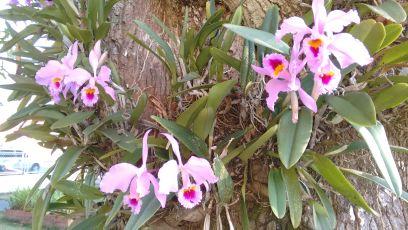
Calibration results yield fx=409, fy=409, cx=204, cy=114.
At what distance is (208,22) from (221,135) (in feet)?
0.76

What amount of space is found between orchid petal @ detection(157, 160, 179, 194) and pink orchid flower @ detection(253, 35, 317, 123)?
0.19m

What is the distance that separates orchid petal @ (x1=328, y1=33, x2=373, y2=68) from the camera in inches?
24.4

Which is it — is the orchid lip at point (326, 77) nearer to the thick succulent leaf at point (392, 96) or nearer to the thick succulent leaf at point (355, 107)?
the thick succulent leaf at point (355, 107)

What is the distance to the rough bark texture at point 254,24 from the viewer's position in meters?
0.81

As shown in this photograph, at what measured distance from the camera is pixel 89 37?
0.98 m

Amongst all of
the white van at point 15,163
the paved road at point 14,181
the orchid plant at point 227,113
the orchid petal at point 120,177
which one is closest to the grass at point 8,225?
the paved road at point 14,181

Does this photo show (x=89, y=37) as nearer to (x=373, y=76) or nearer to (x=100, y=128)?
(x=100, y=128)

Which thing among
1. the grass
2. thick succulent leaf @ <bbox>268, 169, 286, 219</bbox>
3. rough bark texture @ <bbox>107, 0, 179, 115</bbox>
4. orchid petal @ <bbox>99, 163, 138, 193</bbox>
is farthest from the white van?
thick succulent leaf @ <bbox>268, 169, 286, 219</bbox>

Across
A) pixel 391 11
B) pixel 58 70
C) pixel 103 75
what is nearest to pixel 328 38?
pixel 391 11

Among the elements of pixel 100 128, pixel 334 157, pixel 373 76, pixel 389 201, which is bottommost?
pixel 389 201

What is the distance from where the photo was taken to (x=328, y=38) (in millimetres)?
616

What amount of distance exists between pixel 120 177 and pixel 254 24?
1.40 feet

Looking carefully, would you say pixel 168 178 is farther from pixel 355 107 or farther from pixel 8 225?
pixel 8 225

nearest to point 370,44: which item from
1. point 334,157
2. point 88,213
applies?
point 334,157
